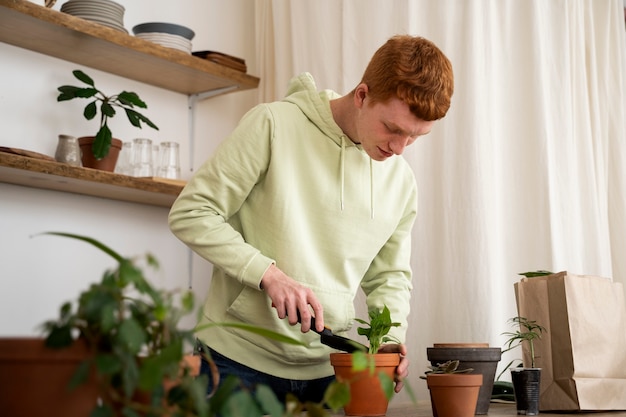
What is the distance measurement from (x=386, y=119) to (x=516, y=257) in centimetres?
89

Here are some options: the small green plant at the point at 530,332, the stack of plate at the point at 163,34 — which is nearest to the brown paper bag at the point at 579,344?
the small green plant at the point at 530,332

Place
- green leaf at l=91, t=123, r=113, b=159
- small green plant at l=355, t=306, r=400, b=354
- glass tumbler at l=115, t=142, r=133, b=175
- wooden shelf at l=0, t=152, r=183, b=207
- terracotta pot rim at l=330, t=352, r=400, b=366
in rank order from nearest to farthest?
terracotta pot rim at l=330, t=352, r=400, b=366 → small green plant at l=355, t=306, r=400, b=354 → wooden shelf at l=0, t=152, r=183, b=207 → green leaf at l=91, t=123, r=113, b=159 → glass tumbler at l=115, t=142, r=133, b=175

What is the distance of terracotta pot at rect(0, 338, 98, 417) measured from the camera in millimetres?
634

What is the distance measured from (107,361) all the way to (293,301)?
0.97 meters

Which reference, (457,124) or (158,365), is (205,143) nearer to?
(457,124)

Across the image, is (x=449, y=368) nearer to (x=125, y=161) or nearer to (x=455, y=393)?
(x=455, y=393)

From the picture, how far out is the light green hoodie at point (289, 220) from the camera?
1728mm

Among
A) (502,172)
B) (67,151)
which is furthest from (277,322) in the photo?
(67,151)

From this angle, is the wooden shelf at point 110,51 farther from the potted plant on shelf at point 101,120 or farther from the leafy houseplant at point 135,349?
the leafy houseplant at point 135,349

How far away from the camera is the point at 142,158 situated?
9.01 ft

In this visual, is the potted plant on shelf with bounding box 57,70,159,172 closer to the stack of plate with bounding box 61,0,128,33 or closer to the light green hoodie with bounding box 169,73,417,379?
the stack of plate with bounding box 61,0,128,33

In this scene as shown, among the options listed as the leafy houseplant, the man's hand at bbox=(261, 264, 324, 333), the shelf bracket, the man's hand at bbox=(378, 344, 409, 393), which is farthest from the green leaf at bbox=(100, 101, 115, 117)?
the leafy houseplant

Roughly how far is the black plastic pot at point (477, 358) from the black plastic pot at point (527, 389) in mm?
60

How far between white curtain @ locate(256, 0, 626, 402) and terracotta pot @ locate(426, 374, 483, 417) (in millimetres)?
850
